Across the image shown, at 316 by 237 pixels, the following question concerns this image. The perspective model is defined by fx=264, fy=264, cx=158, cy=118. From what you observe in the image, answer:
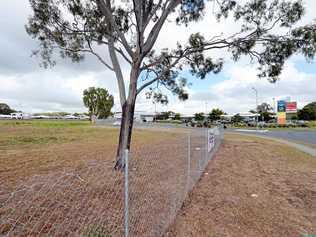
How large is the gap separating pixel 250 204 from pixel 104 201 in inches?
115

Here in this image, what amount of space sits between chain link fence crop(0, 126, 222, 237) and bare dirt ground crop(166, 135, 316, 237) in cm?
39

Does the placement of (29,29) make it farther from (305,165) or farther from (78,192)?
(305,165)

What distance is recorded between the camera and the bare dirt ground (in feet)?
13.6

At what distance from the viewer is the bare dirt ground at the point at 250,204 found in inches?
163

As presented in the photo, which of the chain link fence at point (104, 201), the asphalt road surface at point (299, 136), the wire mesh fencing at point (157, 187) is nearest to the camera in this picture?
the chain link fence at point (104, 201)

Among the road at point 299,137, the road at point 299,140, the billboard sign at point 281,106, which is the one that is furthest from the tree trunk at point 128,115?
the billboard sign at point 281,106

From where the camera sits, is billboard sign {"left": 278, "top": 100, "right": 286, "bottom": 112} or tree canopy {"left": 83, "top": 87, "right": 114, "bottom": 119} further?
tree canopy {"left": 83, "top": 87, "right": 114, "bottom": 119}

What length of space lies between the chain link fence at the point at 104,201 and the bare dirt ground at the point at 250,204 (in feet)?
1.29

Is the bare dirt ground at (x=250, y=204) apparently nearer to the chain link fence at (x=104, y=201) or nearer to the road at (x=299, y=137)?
the chain link fence at (x=104, y=201)

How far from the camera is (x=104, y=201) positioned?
14.4 feet

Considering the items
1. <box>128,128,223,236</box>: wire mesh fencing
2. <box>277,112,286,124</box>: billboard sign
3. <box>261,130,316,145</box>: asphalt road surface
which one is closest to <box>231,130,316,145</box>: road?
<box>261,130,316,145</box>: asphalt road surface

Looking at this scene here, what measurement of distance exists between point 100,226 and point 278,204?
3.74 metres

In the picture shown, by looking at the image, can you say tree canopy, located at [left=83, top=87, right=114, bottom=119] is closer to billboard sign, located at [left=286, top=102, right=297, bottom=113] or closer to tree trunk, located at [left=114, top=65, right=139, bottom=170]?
billboard sign, located at [left=286, top=102, right=297, bottom=113]

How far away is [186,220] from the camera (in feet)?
14.6
